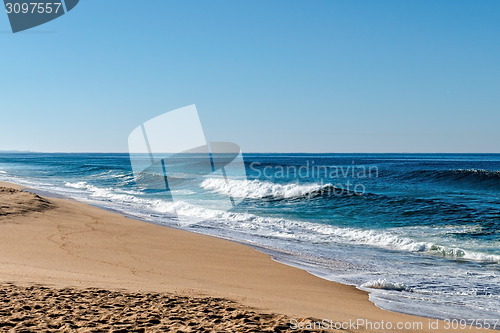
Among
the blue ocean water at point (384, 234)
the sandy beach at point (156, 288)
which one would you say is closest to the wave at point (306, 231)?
the blue ocean water at point (384, 234)

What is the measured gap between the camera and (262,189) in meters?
22.6

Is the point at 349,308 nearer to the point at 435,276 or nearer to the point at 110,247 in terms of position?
the point at 435,276

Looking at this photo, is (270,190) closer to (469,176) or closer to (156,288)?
(469,176)

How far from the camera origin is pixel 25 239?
806 cm

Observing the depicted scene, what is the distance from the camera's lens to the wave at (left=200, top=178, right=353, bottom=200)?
20016mm

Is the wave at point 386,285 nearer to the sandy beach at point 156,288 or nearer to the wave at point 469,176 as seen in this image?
the sandy beach at point 156,288

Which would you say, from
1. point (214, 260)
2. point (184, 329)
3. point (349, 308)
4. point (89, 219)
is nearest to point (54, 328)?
point (184, 329)

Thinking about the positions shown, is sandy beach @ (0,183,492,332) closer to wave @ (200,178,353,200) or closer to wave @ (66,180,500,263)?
wave @ (66,180,500,263)

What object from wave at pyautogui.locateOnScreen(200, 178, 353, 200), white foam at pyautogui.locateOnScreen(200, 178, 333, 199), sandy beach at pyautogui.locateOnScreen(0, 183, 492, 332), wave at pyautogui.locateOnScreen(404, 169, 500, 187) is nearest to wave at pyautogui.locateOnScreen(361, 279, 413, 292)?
sandy beach at pyautogui.locateOnScreen(0, 183, 492, 332)

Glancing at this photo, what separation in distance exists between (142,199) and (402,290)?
15649mm

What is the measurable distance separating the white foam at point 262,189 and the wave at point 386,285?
13.6 m

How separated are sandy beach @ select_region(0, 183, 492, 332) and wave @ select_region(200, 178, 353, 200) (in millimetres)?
10910


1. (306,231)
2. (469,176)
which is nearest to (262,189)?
(306,231)

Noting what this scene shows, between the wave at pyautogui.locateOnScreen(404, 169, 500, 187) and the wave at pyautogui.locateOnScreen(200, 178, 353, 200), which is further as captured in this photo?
the wave at pyautogui.locateOnScreen(404, 169, 500, 187)
